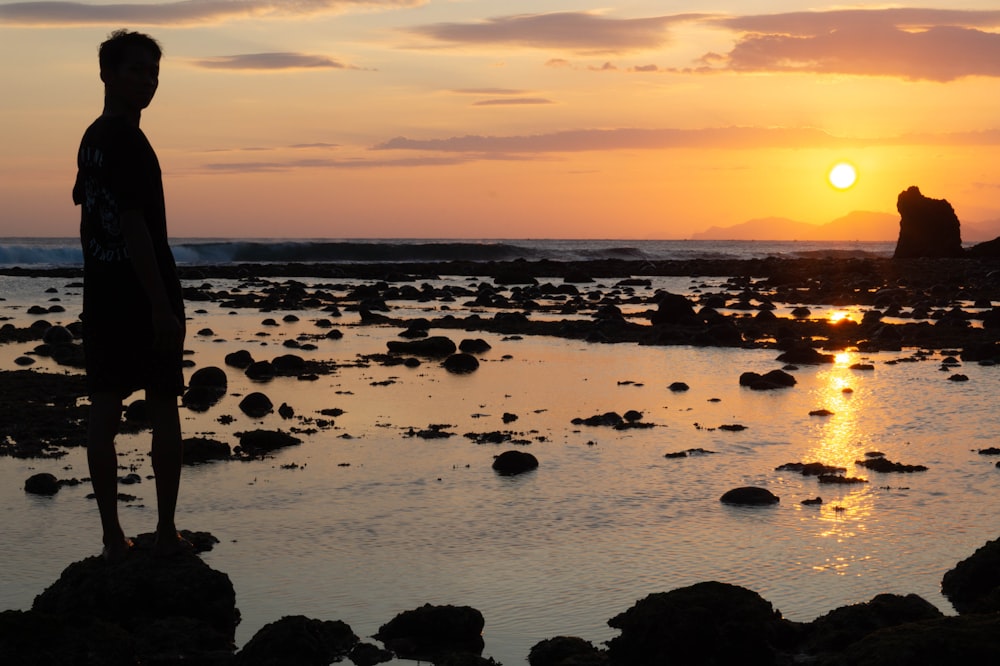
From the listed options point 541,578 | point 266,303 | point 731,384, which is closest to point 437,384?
point 731,384

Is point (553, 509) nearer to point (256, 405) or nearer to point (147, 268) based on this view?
point (147, 268)

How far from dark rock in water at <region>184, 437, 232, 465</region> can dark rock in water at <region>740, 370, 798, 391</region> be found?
9851 mm

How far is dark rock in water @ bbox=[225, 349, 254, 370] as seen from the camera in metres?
22.6

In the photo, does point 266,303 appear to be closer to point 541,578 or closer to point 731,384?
point 731,384

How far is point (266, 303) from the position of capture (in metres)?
44.1

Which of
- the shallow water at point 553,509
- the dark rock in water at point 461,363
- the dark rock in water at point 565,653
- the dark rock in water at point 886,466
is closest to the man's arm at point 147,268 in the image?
the shallow water at point 553,509

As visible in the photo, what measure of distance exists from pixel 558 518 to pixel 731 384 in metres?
10.5

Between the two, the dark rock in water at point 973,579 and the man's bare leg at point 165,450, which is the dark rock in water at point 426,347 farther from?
the man's bare leg at point 165,450

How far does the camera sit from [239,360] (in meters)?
22.8

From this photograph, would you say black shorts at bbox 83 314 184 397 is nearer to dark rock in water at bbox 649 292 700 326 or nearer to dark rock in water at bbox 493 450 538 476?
dark rock in water at bbox 493 450 538 476

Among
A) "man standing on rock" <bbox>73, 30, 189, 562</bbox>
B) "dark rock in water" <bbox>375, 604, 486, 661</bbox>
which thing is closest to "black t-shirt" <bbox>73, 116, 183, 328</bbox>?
"man standing on rock" <bbox>73, 30, 189, 562</bbox>

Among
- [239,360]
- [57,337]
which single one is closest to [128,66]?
[239,360]

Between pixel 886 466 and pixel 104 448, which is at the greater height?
pixel 104 448

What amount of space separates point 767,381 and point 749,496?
362 inches
